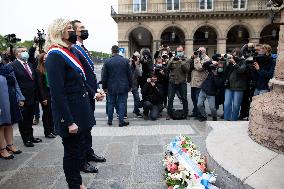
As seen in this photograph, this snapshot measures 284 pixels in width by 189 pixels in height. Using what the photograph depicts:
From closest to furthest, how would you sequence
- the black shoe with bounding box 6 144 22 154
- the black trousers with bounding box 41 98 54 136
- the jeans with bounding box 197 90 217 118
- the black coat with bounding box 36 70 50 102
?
1. the black shoe with bounding box 6 144 22 154
2. the black coat with bounding box 36 70 50 102
3. the black trousers with bounding box 41 98 54 136
4. the jeans with bounding box 197 90 217 118

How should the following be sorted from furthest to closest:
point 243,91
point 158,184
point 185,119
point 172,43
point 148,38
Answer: point 148,38 → point 172,43 → point 185,119 → point 243,91 → point 158,184

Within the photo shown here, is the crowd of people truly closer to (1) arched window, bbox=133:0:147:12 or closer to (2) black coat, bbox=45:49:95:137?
(2) black coat, bbox=45:49:95:137

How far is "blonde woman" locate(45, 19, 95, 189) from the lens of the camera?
129 inches

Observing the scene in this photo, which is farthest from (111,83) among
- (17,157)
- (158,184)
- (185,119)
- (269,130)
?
(269,130)

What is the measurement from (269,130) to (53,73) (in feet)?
8.45

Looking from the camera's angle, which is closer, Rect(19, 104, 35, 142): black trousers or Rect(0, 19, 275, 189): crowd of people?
Rect(0, 19, 275, 189): crowd of people

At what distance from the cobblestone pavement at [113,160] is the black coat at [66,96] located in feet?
3.49

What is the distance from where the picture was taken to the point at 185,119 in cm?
865

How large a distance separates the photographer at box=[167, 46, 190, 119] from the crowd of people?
0.03 m

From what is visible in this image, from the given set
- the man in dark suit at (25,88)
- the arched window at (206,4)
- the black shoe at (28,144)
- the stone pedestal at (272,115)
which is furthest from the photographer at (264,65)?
the arched window at (206,4)

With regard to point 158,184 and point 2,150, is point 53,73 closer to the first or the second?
point 158,184

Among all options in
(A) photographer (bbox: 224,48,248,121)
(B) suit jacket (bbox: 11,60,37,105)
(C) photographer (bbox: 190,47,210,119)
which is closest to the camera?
(B) suit jacket (bbox: 11,60,37,105)

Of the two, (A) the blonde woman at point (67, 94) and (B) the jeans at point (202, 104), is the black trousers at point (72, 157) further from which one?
(B) the jeans at point (202, 104)

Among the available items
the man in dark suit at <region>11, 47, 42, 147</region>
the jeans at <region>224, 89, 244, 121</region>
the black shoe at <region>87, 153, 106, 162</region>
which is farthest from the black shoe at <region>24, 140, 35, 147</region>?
the jeans at <region>224, 89, 244, 121</region>
